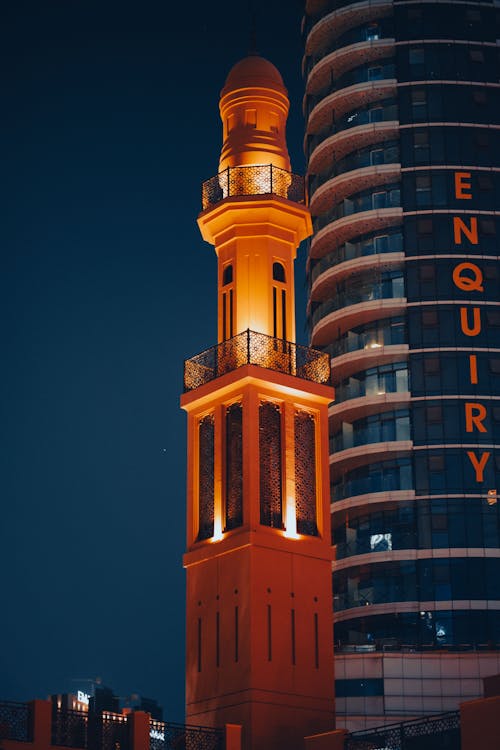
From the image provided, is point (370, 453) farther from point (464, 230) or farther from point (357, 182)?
point (357, 182)

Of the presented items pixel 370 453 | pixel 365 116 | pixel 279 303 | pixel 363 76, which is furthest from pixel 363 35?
pixel 279 303

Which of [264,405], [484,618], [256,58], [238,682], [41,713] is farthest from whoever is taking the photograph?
[484,618]

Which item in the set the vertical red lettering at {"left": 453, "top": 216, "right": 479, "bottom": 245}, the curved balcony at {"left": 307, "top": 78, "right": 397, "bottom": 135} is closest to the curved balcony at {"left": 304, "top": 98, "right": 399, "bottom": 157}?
the curved balcony at {"left": 307, "top": 78, "right": 397, "bottom": 135}

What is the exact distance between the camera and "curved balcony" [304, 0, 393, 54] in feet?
230

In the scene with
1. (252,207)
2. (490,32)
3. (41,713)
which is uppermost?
(490,32)

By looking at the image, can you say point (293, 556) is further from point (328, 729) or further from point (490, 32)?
point (490, 32)

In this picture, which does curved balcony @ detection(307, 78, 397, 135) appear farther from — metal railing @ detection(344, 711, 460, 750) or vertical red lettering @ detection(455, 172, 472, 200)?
metal railing @ detection(344, 711, 460, 750)

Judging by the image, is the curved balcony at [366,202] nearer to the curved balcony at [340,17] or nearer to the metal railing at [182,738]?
the curved balcony at [340,17]

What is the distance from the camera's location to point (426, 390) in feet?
214

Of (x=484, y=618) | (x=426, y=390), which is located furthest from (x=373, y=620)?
(x=426, y=390)

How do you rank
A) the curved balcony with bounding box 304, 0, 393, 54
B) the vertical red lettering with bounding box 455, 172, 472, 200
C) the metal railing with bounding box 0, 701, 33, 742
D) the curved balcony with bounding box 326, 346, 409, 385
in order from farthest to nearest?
the curved balcony with bounding box 304, 0, 393, 54, the vertical red lettering with bounding box 455, 172, 472, 200, the curved balcony with bounding box 326, 346, 409, 385, the metal railing with bounding box 0, 701, 33, 742

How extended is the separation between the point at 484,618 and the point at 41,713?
A: 3678 centimetres

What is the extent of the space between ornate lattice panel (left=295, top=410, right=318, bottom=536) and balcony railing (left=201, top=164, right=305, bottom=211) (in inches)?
218

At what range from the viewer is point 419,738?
29125mm
